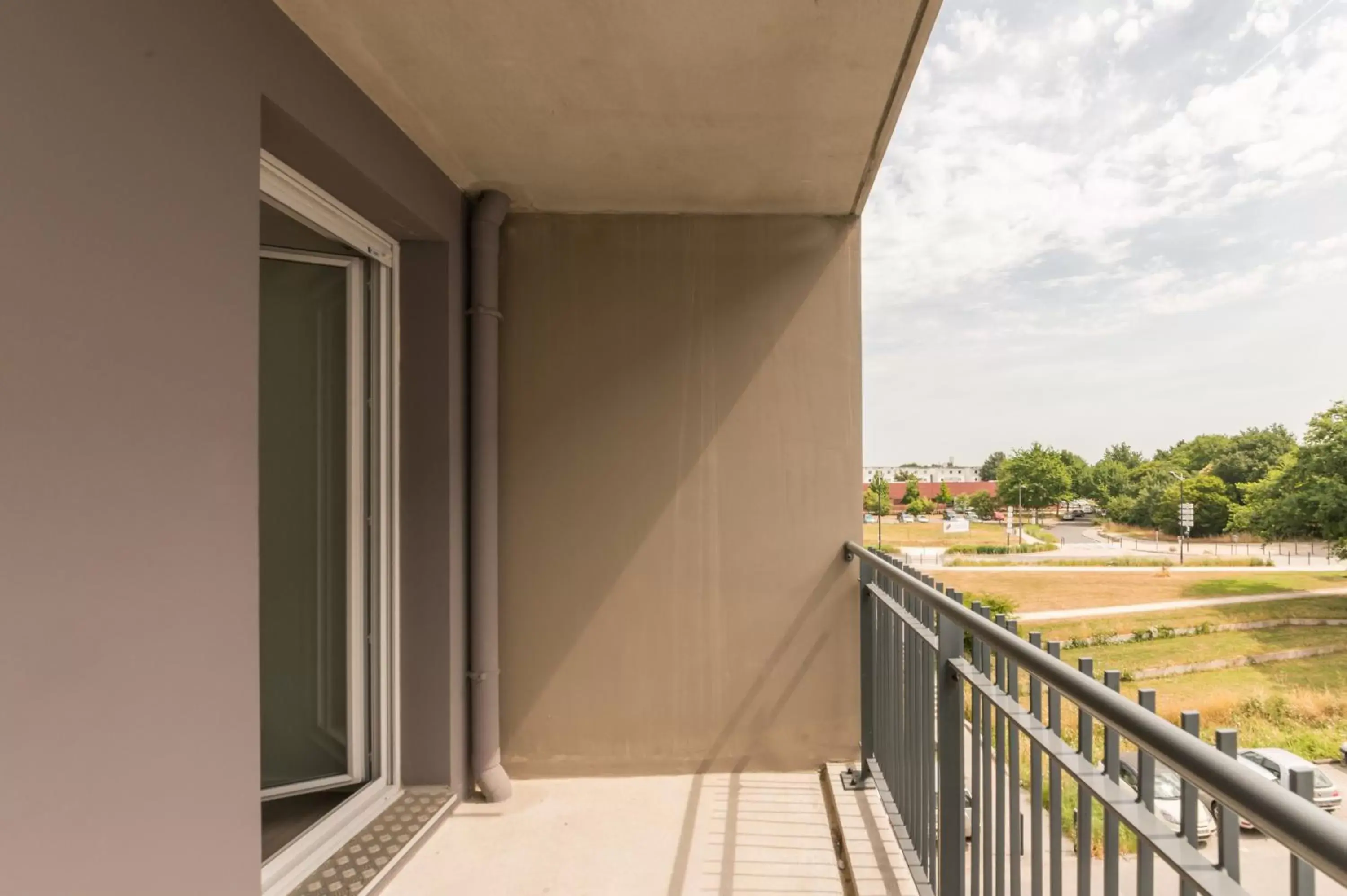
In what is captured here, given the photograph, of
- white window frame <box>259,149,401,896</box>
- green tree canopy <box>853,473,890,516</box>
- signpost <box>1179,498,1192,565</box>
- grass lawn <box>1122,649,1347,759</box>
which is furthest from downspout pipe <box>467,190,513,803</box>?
signpost <box>1179,498,1192,565</box>

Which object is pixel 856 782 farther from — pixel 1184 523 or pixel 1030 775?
pixel 1184 523

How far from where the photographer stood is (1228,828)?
625 millimetres

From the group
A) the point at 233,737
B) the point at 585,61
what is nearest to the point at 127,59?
the point at 585,61

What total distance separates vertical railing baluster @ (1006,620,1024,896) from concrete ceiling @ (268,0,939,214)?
4.61 ft

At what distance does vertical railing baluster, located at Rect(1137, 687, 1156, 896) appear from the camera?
0.70 meters

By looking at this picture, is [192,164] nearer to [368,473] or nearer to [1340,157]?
[368,473]

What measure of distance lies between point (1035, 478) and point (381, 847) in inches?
156

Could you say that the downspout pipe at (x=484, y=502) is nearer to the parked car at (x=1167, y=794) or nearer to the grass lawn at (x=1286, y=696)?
the parked car at (x=1167, y=794)

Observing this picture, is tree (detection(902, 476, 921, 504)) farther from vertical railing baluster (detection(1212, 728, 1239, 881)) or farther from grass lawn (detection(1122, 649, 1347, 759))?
vertical railing baluster (detection(1212, 728, 1239, 881))

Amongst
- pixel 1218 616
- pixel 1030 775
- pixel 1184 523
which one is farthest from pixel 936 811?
pixel 1218 616

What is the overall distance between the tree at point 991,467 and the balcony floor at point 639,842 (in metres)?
2.86

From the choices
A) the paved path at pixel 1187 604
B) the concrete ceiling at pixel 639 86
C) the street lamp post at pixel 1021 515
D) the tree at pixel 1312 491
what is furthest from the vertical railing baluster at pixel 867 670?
the tree at pixel 1312 491

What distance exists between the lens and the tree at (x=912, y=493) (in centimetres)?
340

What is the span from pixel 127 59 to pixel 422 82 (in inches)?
31.6
